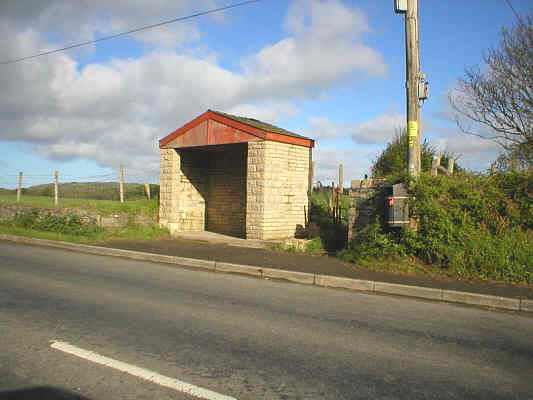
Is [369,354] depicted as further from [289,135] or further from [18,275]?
[289,135]

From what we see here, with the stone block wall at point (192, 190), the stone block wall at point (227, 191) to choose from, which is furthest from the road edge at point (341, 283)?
the stone block wall at point (227, 191)

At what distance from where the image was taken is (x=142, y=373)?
10.7 ft

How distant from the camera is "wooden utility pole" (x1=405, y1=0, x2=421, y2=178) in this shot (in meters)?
8.59

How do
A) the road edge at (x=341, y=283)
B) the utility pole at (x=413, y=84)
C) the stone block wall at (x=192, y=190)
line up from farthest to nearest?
the stone block wall at (x=192, y=190), the utility pole at (x=413, y=84), the road edge at (x=341, y=283)

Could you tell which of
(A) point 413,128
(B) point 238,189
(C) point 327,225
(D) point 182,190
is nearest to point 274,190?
(C) point 327,225

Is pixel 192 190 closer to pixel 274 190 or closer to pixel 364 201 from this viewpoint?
pixel 274 190

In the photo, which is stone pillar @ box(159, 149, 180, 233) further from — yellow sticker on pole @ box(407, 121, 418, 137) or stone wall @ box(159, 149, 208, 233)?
yellow sticker on pole @ box(407, 121, 418, 137)

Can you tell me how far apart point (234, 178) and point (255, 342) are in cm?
1172

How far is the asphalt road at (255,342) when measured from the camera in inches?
123

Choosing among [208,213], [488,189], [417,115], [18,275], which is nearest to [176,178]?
[208,213]

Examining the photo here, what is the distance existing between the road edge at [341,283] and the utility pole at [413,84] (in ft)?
9.60

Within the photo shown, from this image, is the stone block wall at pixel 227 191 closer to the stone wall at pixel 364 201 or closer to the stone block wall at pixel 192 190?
the stone block wall at pixel 192 190

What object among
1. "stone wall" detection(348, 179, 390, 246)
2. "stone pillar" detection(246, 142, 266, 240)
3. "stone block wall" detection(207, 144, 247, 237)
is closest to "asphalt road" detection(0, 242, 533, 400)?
"stone wall" detection(348, 179, 390, 246)

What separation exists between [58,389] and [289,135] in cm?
1076
